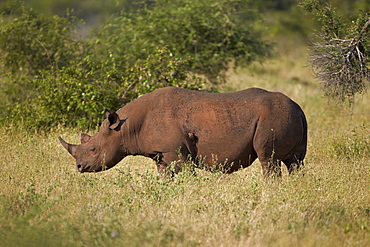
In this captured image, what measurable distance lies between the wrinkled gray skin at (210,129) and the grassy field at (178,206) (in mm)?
379

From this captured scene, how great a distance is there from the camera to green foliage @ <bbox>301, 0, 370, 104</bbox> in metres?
9.83

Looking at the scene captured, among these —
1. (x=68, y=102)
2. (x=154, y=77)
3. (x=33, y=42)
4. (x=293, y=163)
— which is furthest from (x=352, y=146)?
(x=33, y=42)

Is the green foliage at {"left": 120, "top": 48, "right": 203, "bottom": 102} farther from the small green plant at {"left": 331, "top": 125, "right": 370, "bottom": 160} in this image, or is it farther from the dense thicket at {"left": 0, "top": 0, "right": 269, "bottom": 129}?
the small green plant at {"left": 331, "top": 125, "right": 370, "bottom": 160}

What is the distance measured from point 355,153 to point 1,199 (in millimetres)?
6827

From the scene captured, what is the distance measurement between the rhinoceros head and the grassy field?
0.91ft

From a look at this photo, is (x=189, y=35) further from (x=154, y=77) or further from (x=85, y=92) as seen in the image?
(x=85, y=92)

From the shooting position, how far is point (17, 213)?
6.59 m

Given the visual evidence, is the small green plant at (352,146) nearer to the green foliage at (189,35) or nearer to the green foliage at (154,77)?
the green foliage at (154,77)

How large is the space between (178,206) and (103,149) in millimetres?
2095

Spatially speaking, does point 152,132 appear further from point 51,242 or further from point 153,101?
point 51,242

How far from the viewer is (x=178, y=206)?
22.8 ft

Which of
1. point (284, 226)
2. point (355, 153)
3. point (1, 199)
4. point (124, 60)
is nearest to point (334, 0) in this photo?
point (355, 153)

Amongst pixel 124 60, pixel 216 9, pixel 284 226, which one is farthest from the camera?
pixel 216 9

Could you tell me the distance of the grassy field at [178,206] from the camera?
5.85 m
